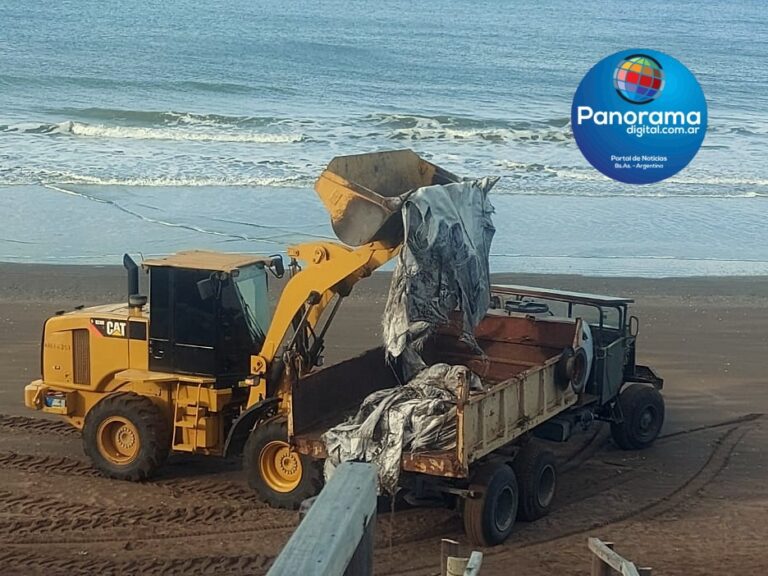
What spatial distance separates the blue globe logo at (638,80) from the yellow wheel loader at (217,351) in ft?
59.3

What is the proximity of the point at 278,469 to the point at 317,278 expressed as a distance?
167 centimetres

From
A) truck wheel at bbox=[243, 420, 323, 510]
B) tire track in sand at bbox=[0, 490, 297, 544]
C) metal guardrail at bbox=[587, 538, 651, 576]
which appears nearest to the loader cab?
truck wheel at bbox=[243, 420, 323, 510]

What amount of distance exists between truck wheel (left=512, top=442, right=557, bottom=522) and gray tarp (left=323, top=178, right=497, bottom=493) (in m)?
0.77

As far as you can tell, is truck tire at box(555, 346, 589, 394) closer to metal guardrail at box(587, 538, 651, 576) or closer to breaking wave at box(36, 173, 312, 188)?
metal guardrail at box(587, 538, 651, 576)

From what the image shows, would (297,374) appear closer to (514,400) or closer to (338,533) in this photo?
(514,400)

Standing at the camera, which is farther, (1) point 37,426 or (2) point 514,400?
(1) point 37,426

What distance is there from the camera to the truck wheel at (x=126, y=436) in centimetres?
1059

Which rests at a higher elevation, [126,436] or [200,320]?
[200,320]

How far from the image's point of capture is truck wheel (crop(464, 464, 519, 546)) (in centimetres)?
941

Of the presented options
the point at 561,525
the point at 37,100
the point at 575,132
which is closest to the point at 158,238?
the point at 561,525

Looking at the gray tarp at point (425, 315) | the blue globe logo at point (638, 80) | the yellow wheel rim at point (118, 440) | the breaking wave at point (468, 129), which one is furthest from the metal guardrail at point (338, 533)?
the breaking wave at point (468, 129)

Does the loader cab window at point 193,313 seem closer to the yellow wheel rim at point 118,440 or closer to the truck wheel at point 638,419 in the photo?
the yellow wheel rim at point 118,440

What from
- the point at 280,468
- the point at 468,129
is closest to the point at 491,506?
the point at 280,468

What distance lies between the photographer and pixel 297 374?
32.9 ft
